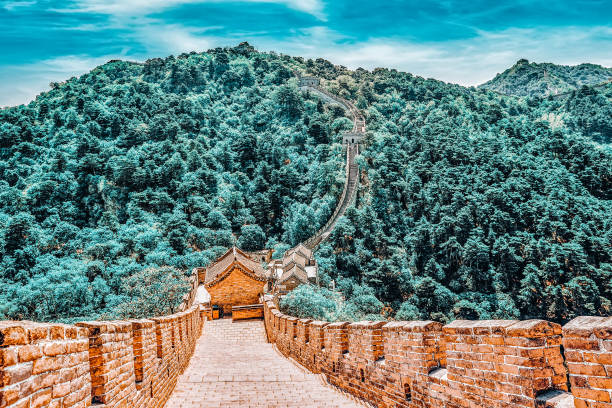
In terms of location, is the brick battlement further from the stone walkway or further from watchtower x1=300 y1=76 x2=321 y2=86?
watchtower x1=300 y1=76 x2=321 y2=86

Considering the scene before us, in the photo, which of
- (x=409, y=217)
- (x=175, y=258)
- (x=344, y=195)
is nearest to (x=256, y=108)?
(x=344, y=195)

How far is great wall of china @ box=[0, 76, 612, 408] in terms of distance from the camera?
8.07ft

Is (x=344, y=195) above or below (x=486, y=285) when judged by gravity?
above

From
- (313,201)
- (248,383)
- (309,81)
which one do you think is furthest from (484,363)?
(309,81)

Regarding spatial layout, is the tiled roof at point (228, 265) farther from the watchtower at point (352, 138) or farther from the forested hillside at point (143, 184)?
the watchtower at point (352, 138)

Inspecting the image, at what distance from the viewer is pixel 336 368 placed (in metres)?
7.59

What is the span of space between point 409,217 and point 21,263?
45.0 meters

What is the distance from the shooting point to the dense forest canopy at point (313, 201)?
41.2 meters

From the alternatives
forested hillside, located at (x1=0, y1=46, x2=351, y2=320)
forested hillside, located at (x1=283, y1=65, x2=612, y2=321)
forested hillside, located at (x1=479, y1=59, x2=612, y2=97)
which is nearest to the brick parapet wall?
forested hillside, located at (x1=0, y1=46, x2=351, y2=320)

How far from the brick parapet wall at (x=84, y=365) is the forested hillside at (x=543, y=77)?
166712mm

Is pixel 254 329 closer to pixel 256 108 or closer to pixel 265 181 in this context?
pixel 265 181

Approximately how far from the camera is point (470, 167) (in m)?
64.0

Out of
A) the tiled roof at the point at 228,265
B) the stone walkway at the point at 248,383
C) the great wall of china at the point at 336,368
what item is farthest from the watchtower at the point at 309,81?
the great wall of china at the point at 336,368

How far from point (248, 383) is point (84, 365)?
530cm
